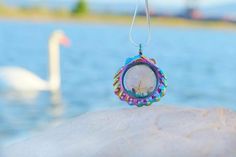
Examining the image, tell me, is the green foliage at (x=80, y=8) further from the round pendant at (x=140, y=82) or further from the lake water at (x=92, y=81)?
the round pendant at (x=140, y=82)

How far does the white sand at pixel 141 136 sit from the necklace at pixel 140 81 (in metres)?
0.14

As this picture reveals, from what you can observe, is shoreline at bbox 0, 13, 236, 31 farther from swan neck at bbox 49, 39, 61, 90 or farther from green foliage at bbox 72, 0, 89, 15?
swan neck at bbox 49, 39, 61, 90

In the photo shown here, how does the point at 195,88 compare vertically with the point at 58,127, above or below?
above

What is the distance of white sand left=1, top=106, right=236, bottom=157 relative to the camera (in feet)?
8.36

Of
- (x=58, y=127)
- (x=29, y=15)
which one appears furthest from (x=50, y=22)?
(x=58, y=127)

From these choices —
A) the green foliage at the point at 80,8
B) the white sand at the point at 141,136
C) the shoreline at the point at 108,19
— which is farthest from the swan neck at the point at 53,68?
the green foliage at the point at 80,8

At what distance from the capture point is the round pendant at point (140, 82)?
2.74 m

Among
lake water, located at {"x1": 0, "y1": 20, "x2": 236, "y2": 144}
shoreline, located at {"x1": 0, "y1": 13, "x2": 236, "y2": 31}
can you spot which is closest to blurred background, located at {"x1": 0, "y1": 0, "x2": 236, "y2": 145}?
lake water, located at {"x1": 0, "y1": 20, "x2": 236, "y2": 144}

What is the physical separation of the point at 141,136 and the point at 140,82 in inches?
10.0

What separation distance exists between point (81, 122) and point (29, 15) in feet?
143

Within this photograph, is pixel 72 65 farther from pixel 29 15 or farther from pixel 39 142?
pixel 29 15

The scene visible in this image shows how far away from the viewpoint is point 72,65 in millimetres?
19938

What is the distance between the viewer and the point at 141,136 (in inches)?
105

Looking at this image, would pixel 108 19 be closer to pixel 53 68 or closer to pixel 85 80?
pixel 85 80
